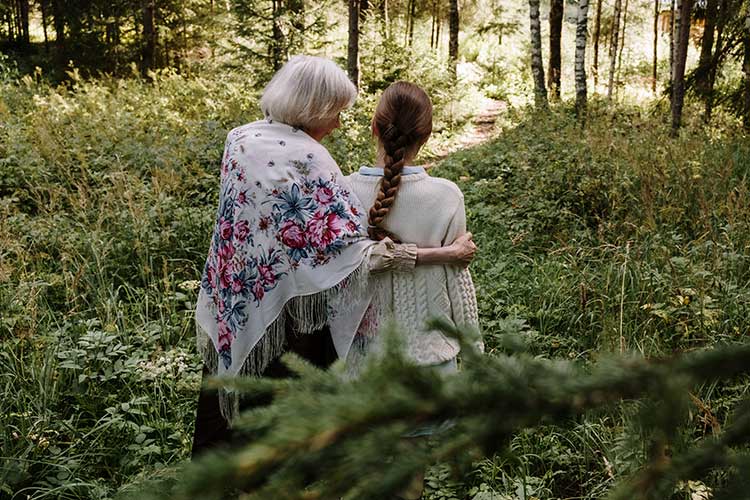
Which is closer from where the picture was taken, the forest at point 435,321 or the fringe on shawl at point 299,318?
the forest at point 435,321

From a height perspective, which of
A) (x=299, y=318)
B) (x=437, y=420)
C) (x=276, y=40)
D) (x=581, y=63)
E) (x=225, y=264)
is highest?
(x=276, y=40)

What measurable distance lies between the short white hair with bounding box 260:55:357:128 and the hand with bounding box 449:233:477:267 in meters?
0.76

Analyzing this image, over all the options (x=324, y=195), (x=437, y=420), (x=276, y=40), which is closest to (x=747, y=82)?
(x=324, y=195)

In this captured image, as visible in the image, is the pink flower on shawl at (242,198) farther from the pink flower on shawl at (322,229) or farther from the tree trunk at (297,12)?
the tree trunk at (297,12)

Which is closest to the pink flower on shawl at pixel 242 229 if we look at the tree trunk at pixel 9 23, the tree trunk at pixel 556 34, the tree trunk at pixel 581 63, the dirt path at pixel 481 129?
the dirt path at pixel 481 129

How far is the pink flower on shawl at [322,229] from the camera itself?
2.45m

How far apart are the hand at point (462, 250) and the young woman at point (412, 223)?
0.04 metres

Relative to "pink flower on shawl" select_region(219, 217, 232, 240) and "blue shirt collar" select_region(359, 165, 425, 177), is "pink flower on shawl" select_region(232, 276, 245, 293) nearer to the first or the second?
"pink flower on shawl" select_region(219, 217, 232, 240)

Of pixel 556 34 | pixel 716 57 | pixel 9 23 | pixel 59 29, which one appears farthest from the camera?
pixel 9 23

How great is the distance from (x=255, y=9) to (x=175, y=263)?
9877 millimetres

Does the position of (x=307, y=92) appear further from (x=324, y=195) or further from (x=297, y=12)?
(x=297, y=12)

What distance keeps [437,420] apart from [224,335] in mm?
2134

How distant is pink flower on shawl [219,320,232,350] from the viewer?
2.62 m

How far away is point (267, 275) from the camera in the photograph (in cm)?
251
